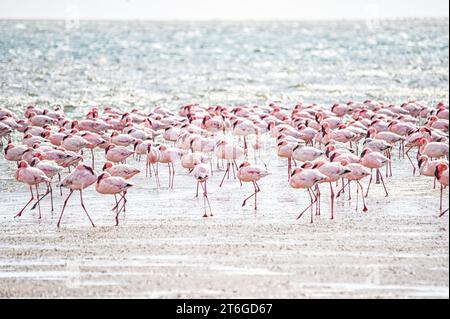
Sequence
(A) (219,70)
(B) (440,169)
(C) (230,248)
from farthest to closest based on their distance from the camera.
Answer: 1. (A) (219,70)
2. (B) (440,169)
3. (C) (230,248)

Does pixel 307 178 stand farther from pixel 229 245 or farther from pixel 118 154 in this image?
pixel 118 154

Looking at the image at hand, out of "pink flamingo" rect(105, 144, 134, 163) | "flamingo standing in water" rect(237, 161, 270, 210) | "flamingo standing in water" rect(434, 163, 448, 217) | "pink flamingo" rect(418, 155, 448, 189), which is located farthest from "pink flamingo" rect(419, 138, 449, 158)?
"pink flamingo" rect(105, 144, 134, 163)

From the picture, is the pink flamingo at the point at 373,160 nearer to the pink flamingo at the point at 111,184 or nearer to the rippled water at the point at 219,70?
the pink flamingo at the point at 111,184

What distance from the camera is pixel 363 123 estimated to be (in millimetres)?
13336

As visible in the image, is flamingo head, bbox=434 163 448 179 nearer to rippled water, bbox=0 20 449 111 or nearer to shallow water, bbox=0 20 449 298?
shallow water, bbox=0 20 449 298

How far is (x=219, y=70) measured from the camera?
38.8 meters

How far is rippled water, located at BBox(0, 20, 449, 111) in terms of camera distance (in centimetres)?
2542

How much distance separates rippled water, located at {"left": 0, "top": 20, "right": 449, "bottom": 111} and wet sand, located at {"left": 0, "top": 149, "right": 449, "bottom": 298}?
12192 millimetres

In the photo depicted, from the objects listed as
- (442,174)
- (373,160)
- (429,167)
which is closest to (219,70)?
(373,160)

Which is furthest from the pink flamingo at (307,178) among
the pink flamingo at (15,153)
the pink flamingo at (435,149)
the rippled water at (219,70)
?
the rippled water at (219,70)

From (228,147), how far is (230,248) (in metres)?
3.39

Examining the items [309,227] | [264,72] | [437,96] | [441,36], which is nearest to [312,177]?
[309,227]

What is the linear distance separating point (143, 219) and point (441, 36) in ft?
188

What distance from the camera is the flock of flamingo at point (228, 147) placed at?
9.73 meters
